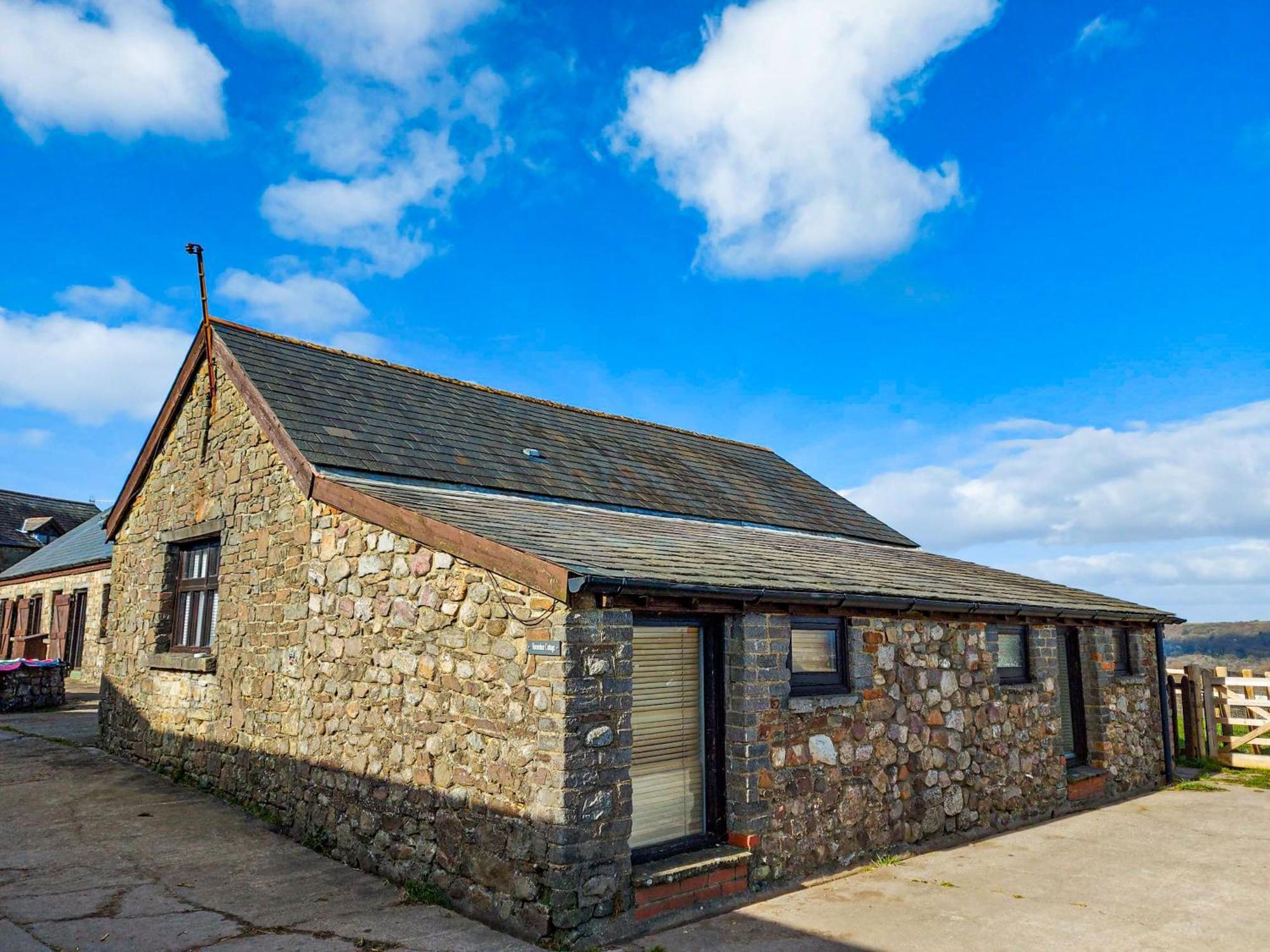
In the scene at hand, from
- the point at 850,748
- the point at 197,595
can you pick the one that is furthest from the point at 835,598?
the point at 197,595

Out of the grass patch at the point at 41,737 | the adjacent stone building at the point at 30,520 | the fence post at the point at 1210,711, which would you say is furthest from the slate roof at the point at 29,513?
the fence post at the point at 1210,711

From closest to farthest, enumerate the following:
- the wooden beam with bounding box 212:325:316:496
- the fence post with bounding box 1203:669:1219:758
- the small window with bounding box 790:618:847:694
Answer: the small window with bounding box 790:618:847:694, the wooden beam with bounding box 212:325:316:496, the fence post with bounding box 1203:669:1219:758

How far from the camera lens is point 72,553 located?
23547 millimetres

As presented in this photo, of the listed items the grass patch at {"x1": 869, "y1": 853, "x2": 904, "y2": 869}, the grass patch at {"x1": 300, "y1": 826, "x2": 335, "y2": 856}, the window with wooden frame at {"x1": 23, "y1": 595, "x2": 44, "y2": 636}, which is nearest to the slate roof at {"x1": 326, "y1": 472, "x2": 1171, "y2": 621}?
the grass patch at {"x1": 869, "y1": 853, "x2": 904, "y2": 869}

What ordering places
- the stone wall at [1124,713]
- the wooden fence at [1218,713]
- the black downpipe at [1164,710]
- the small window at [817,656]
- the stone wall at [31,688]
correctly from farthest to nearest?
the stone wall at [31,688]
the wooden fence at [1218,713]
the black downpipe at [1164,710]
the stone wall at [1124,713]
the small window at [817,656]

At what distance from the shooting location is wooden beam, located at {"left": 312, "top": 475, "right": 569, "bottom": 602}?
225 inches

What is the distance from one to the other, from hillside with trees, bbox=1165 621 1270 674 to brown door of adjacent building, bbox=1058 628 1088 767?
39542mm

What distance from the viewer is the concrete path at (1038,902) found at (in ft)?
19.1

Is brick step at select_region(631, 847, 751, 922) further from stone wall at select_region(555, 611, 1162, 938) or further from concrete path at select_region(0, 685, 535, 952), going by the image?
concrete path at select_region(0, 685, 535, 952)

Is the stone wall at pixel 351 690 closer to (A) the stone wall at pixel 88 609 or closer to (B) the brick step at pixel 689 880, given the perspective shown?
(B) the brick step at pixel 689 880

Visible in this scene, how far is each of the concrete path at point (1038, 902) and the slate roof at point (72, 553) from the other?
66.2ft

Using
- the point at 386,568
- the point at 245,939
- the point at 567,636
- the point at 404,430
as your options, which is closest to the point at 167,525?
the point at 404,430

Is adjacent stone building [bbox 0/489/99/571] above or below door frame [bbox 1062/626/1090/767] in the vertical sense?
above

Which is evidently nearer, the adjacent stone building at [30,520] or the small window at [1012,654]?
the small window at [1012,654]
